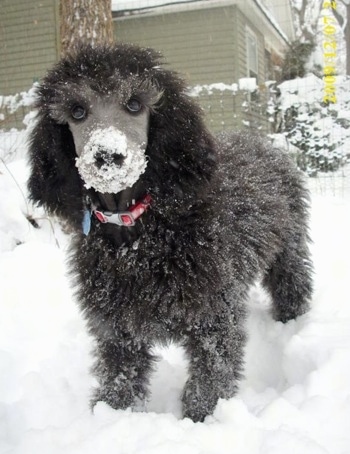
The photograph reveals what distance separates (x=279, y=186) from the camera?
2.81m

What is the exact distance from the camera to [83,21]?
14.7 feet

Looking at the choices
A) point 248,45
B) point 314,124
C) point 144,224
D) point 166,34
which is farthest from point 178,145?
point 248,45

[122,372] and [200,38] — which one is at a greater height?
[200,38]

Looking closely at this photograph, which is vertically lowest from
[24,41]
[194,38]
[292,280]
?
[292,280]

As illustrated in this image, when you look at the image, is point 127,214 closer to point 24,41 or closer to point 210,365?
point 210,365

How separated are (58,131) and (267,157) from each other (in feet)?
4.35

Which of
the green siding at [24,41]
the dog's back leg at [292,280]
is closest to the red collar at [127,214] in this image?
the dog's back leg at [292,280]

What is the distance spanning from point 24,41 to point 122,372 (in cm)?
1032

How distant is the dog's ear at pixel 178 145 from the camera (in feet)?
6.70

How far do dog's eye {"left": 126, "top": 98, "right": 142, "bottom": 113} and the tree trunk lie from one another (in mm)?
2788

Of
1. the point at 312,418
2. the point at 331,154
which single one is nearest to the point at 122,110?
the point at 312,418

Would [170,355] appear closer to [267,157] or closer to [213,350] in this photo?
[213,350]

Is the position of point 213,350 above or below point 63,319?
above

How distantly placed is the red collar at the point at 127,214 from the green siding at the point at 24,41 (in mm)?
9394
